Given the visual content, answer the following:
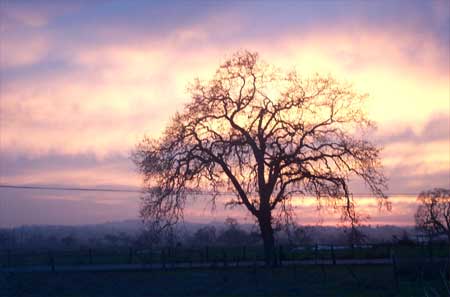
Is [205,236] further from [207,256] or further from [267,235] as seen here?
[267,235]

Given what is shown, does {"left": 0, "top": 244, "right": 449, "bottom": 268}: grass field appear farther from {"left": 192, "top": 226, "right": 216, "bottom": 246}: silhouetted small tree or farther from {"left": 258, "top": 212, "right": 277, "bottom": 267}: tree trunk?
{"left": 192, "top": 226, "right": 216, "bottom": 246}: silhouetted small tree

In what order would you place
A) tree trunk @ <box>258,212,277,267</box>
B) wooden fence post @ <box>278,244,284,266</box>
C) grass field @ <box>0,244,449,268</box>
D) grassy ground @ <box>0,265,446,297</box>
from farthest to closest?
grass field @ <box>0,244,449,268</box> < wooden fence post @ <box>278,244,284,266</box> < tree trunk @ <box>258,212,277,267</box> < grassy ground @ <box>0,265,446,297</box>

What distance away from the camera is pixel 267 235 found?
41562 mm

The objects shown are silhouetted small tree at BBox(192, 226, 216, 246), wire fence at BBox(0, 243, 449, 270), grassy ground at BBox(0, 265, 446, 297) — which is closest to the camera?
grassy ground at BBox(0, 265, 446, 297)

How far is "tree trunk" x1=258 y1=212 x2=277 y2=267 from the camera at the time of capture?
41.1 meters

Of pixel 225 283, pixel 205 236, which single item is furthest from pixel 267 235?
pixel 205 236

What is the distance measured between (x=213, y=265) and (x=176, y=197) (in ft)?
16.2

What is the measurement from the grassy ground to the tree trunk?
9.08 ft

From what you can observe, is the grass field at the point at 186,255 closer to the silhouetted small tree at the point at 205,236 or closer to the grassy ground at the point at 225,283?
the grassy ground at the point at 225,283

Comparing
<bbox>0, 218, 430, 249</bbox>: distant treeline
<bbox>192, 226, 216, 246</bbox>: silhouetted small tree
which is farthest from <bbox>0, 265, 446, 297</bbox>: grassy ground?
<bbox>192, 226, 216, 246</bbox>: silhouetted small tree

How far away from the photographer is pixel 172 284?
3403 centimetres

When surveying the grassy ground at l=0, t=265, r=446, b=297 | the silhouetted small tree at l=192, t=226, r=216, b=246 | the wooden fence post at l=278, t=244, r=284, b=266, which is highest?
the silhouetted small tree at l=192, t=226, r=216, b=246

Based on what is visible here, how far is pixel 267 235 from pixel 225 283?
27.3ft

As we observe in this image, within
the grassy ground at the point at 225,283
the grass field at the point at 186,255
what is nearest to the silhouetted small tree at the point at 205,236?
the grass field at the point at 186,255
